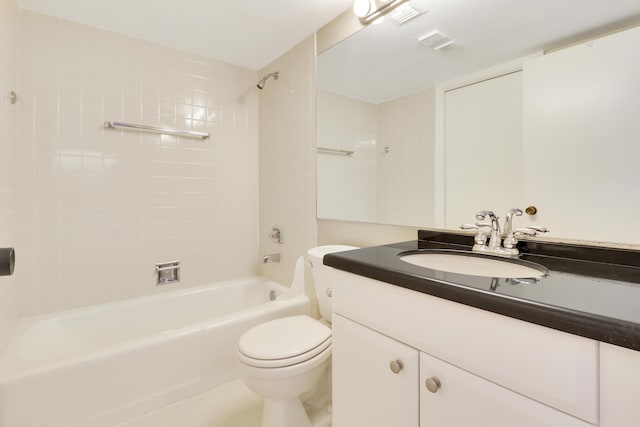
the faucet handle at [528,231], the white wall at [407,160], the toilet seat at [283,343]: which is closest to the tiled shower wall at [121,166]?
the toilet seat at [283,343]

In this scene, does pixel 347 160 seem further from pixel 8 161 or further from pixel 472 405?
pixel 8 161

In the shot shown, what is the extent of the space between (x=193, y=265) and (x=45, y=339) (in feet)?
2.78

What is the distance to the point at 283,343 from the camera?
1.19 m

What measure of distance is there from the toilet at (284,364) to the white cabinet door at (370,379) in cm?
23

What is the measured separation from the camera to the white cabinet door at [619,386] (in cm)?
42

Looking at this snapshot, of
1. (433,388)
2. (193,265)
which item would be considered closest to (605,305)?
(433,388)

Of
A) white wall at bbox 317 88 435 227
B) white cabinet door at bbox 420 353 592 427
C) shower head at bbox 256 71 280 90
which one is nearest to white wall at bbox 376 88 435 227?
white wall at bbox 317 88 435 227

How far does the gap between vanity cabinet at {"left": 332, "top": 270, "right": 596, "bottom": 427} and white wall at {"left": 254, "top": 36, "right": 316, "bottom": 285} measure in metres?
1.09

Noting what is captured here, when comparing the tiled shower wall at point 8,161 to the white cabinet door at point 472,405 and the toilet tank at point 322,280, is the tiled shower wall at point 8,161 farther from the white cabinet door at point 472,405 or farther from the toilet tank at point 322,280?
the white cabinet door at point 472,405

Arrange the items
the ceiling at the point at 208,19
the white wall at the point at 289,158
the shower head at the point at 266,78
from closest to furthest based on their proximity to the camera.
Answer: the ceiling at the point at 208,19 < the white wall at the point at 289,158 < the shower head at the point at 266,78

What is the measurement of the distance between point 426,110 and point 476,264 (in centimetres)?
73

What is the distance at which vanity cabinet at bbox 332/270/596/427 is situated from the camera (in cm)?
49

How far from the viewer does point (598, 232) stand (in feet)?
2.80

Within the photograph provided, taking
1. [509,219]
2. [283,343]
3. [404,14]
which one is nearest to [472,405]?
[509,219]
